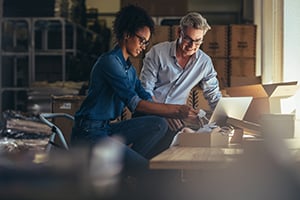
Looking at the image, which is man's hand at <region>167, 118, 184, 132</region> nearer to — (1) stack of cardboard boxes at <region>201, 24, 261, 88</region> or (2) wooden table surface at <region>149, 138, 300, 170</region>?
(2) wooden table surface at <region>149, 138, 300, 170</region>

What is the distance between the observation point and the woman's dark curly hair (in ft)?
8.71

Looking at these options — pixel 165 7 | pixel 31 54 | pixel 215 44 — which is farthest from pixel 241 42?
pixel 31 54

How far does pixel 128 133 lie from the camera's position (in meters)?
2.77

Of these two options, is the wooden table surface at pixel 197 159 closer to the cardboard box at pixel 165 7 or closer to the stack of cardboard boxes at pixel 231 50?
the stack of cardboard boxes at pixel 231 50

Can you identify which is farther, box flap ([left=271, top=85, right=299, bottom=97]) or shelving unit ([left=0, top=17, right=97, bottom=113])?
shelving unit ([left=0, top=17, right=97, bottom=113])

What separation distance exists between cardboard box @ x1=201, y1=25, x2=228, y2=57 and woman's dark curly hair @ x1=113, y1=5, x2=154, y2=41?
275 cm

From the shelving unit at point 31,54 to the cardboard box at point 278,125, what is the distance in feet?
14.5

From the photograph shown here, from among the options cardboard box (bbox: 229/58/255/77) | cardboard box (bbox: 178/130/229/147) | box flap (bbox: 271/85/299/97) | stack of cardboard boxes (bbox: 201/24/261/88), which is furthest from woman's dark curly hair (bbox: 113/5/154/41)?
cardboard box (bbox: 229/58/255/77)

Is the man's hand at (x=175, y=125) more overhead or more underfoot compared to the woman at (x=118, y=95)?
more underfoot

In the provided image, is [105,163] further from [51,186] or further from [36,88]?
[36,88]

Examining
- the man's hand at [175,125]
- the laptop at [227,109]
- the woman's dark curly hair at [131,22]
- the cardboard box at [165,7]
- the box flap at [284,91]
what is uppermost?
the cardboard box at [165,7]

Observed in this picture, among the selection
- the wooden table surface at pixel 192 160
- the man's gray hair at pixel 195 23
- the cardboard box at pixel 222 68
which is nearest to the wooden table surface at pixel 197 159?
the wooden table surface at pixel 192 160

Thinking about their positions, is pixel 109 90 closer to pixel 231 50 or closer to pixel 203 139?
pixel 203 139

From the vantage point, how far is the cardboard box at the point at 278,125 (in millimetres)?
2637
